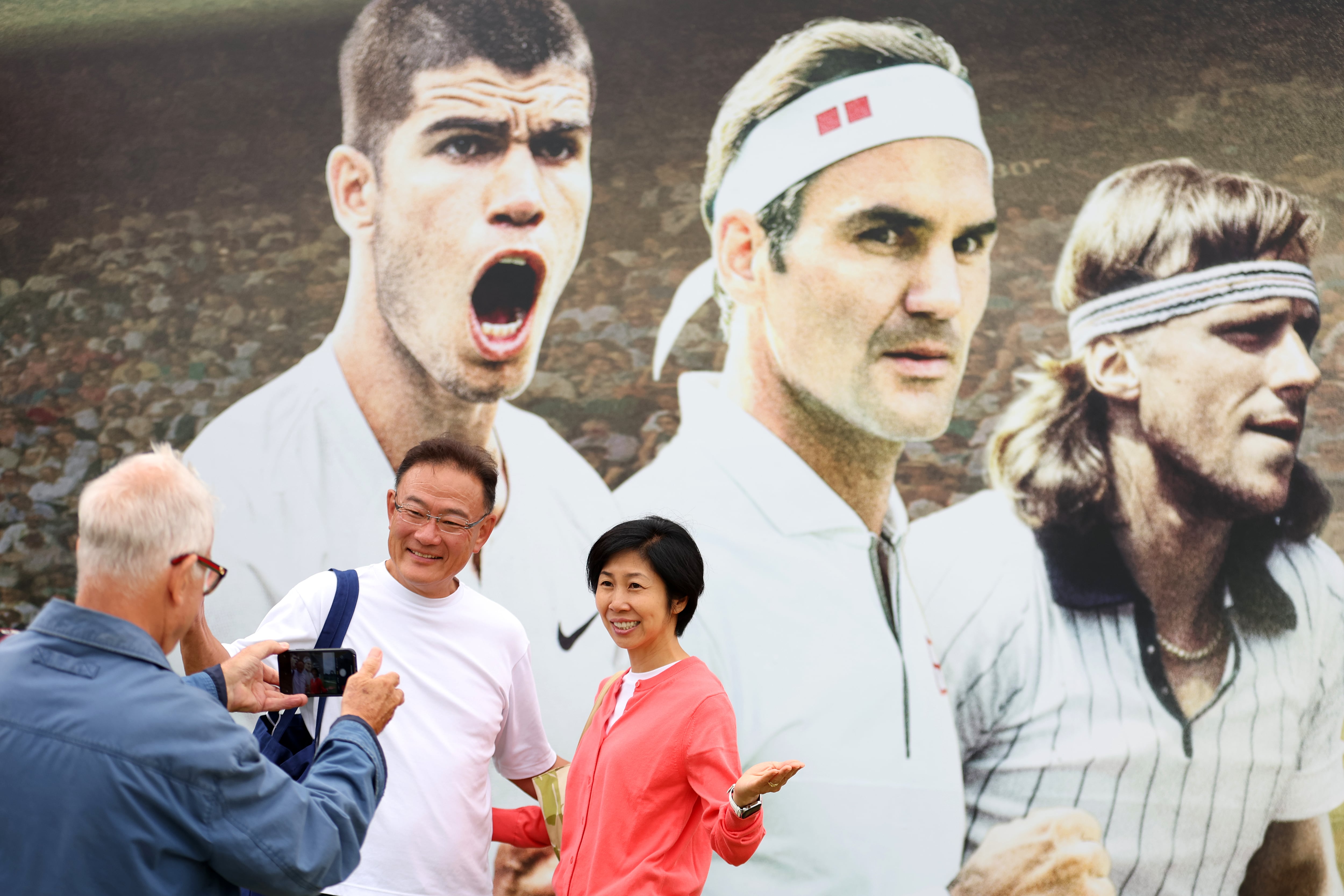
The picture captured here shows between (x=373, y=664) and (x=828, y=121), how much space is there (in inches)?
123

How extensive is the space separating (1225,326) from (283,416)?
375 cm

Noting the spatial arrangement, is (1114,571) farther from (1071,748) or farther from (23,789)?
(23,789)

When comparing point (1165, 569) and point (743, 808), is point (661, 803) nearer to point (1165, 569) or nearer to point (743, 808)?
point (743, 808)

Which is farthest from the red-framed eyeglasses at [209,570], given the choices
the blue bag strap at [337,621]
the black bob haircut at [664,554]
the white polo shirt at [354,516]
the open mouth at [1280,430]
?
the open mouth at [1280,430]

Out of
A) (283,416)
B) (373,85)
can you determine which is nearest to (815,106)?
(373,85)

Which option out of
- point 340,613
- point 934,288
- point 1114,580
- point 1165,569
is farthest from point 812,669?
point 340,613

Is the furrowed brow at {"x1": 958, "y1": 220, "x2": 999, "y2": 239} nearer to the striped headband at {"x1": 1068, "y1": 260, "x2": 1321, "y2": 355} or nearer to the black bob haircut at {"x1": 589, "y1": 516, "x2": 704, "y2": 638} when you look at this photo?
the striped headband at {"x1": 1068, "y1": 260, "x2": 1321, "y2": 355}

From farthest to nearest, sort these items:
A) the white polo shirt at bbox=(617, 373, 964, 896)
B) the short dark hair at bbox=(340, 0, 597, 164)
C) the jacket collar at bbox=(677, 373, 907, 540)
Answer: the short dark hair at bbox=(340, 0, 597, 164) → the jacket collar at bbox=(677, 373, 907, 540) → the white polo shirt at bbox=(617, 373, 964, 896)

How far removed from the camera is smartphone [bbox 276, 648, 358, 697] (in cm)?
176

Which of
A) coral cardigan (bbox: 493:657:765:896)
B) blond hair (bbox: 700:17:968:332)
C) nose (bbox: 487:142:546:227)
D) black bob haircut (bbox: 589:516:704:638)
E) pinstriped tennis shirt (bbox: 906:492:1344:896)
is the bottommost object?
pinstriped tennis shirt (bbox: 906:492:1344:896)

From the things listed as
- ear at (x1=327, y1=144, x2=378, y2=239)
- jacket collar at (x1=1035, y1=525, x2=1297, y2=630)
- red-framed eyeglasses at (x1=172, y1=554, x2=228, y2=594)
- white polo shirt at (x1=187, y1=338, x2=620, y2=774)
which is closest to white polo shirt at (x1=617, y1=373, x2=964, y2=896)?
white polo shirt at (x1=187, y1=338, x2=620, y2=774)

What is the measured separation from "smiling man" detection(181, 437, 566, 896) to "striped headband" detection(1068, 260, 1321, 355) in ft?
9.30

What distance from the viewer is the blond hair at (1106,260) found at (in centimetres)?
395

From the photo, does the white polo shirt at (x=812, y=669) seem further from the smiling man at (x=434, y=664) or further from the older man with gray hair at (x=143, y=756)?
the older man with gray hair at (x=143, y=756)
